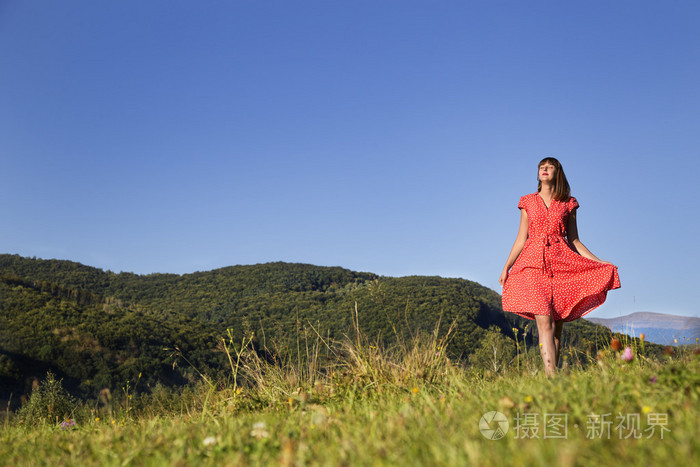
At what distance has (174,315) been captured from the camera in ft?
178

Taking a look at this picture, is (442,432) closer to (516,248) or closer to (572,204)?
(516,248)

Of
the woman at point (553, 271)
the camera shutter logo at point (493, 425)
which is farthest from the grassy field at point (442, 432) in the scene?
the woman at point (553, 271)

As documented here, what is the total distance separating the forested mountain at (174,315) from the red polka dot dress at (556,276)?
4.30ft

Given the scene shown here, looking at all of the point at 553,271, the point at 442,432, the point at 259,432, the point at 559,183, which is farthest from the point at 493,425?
the point at 559,183

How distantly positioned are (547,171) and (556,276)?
3.08 feet

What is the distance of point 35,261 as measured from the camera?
68.6 meters

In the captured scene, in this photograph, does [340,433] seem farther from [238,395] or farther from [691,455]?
[238,395]

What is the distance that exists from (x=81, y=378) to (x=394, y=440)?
120 ft

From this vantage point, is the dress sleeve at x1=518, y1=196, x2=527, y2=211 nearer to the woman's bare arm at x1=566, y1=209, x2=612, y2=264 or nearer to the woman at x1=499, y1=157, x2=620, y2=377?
the woman at x1=499, y1=157, x2=620, y2=377

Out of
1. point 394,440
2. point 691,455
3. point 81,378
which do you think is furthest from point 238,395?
point 81,378

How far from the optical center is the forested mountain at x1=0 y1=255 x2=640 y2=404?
32.2 meters

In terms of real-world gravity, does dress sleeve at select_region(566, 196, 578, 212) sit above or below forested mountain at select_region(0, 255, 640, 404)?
above

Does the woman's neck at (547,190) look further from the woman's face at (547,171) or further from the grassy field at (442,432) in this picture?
the grassy field at (442,432)

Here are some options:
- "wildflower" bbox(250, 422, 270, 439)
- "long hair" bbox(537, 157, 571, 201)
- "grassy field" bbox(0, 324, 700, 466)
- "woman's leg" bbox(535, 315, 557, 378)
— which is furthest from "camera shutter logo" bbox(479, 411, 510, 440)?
"long hair" bbox(537, 157, 571, 201)
